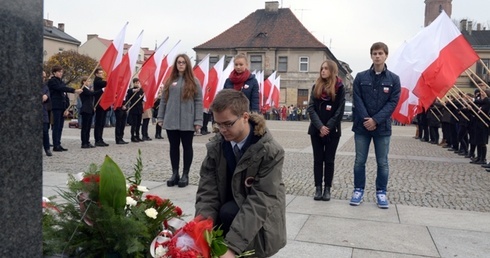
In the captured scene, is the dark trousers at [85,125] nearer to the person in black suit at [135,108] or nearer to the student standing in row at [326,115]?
the person in black suit at [135,108]

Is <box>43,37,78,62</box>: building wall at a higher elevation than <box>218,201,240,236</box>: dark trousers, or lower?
higher

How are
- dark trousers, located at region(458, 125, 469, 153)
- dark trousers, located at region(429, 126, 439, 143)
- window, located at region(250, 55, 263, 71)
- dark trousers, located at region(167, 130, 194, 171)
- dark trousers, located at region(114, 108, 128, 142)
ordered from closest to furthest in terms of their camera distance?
dark trousers, located at region(167, 130, 194, 171) < dark trousers, located at region(458, 125, 469, 153) < dark trousers, located at region(114, 108, 128, 142) < dark trousers, located at region(429, 126, 439, 143) < window, located at region(250, 55, 263, 71)

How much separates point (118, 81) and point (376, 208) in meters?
8.11

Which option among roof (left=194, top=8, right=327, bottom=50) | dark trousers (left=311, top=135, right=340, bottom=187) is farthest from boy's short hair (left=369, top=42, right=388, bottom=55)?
roof (left=194, top=8, right=327, bottom=50)

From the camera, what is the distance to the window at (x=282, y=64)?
183 feet

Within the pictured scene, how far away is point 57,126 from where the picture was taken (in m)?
11.5

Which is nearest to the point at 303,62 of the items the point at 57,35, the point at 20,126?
the point at 57,35

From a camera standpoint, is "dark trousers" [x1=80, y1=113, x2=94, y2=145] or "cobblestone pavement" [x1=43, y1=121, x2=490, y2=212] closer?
"cobblestone pavement" [x1=43, y1=121, x2=490, y2=212]

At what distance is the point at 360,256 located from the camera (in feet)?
13.2

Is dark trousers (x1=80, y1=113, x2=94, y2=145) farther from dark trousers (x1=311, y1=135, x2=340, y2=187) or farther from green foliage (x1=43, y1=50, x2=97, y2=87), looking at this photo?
green foliage (x1=43, y1=50, x2=97, y2=87)

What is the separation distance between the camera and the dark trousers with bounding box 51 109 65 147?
11.4 metres

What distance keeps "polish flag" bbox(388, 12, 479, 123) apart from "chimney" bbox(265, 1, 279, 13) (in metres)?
50.9

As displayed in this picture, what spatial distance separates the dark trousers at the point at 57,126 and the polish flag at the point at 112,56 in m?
1.46

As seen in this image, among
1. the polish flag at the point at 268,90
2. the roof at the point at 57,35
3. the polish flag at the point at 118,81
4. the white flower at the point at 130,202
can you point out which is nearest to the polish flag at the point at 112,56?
the polish flag at the point at 118,81
